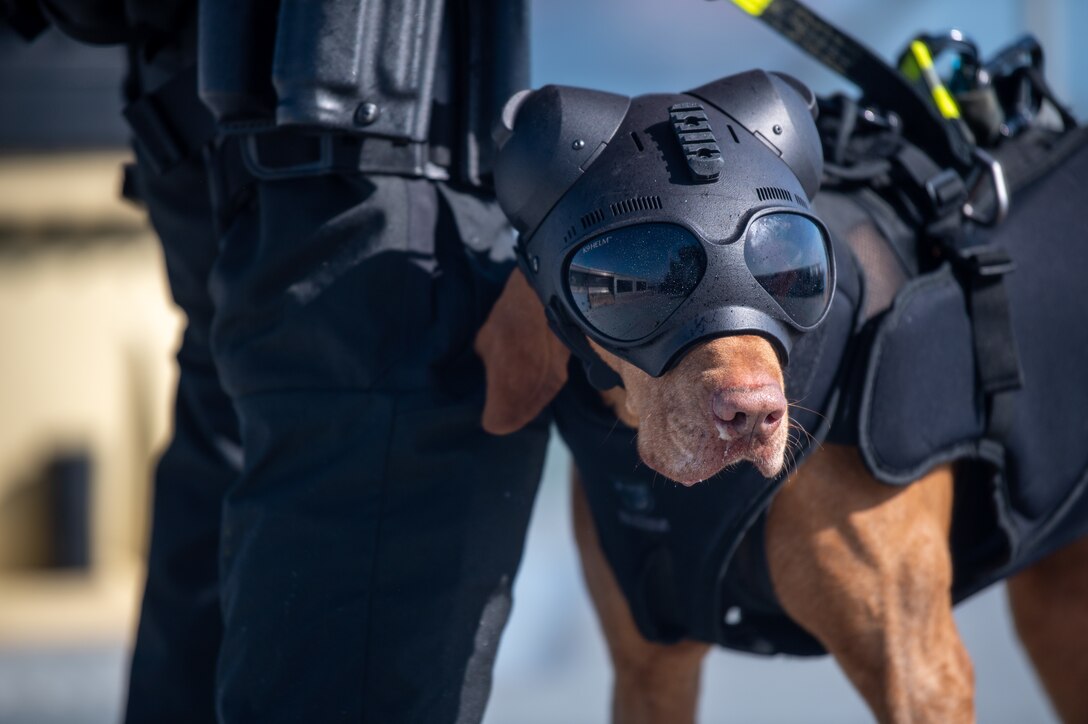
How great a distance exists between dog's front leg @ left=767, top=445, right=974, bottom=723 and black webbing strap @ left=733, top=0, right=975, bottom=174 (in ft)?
1.77

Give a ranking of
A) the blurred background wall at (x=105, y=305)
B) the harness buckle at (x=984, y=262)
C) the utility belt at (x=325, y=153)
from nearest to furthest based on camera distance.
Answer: the utility belt at (x=325, y=153) < the harness buckle at (x=984, y=262) < the blurred background wall at (x=105, y=305)

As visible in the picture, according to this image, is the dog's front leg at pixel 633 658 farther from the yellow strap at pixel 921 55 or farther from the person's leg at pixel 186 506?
the yellow strap at pixel 921 55

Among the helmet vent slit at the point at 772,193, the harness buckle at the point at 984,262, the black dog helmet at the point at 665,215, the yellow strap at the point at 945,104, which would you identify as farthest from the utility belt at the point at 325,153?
the yellow strap at the point at 945,104

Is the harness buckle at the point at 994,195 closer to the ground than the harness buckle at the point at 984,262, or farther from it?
farther from it

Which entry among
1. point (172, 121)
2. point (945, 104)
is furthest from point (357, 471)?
point (945, 104)

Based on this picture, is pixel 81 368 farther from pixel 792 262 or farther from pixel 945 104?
pixel 792 262

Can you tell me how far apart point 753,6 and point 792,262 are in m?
0.57

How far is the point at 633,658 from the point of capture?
6.46ft

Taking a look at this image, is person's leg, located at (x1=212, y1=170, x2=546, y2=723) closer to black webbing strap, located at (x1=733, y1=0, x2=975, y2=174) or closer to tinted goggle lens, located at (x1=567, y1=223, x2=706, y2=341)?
tinted goggle lens, located at (x1=567, y1=223, x2=706, y2=341)

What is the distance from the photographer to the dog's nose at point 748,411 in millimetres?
1257

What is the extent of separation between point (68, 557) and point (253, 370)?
3.33 meters

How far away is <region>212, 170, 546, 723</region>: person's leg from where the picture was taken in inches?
57.6

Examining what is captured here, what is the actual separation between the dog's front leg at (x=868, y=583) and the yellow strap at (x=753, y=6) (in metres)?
0.62

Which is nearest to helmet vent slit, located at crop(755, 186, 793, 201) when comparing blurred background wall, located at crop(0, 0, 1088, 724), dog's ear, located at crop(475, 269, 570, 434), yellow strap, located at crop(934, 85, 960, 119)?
dog's ear, located at crop(475, 269, 570, 434)
